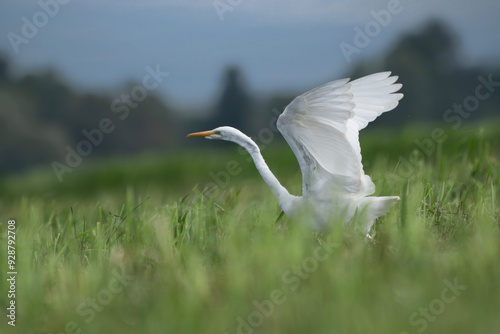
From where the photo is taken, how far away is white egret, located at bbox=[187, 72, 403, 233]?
2621mm

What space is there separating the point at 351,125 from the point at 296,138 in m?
0.63
